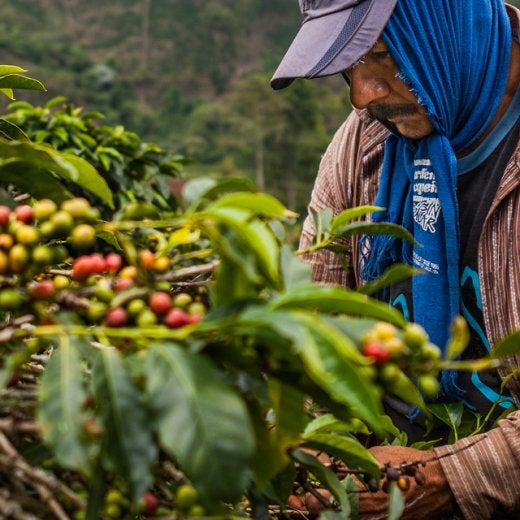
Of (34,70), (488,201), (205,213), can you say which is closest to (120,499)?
(205,213)

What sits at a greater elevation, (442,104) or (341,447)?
(442,104)

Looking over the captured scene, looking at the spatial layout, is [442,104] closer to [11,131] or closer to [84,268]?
[11,131]

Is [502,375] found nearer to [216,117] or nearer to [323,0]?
[323,0]

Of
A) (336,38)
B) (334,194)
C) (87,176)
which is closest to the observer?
(87,176)

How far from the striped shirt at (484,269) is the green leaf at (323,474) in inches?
12.8

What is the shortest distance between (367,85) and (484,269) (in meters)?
0.49

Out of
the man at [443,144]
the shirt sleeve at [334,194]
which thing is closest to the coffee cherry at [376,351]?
the man at [443,144]

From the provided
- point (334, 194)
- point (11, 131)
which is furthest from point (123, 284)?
point (334, 194)

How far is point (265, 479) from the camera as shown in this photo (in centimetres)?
66

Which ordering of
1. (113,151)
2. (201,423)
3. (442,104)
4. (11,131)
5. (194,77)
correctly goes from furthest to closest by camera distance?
(194,77), (113,151), (442,104), (11,131), (201,423)

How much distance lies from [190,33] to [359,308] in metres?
36.5

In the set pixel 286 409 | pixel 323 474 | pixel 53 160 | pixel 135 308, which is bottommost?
pixel 323 474

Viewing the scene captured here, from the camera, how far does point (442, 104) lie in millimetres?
1685

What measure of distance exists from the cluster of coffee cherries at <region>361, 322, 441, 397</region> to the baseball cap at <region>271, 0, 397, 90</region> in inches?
39.5
